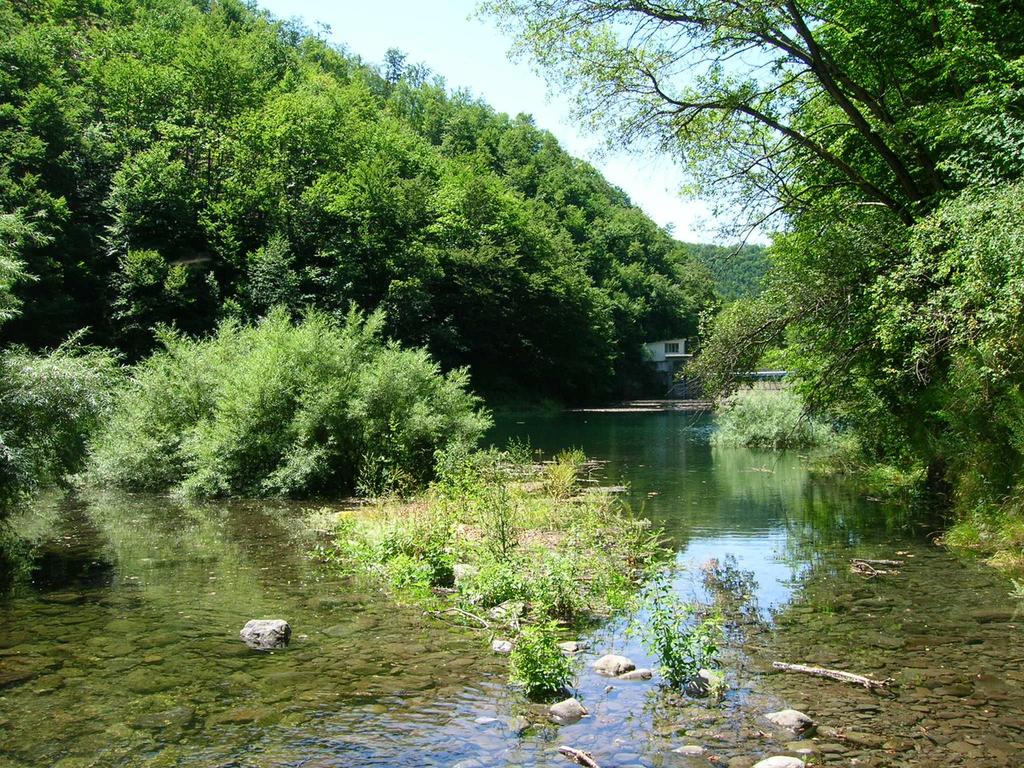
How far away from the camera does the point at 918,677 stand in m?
7.00

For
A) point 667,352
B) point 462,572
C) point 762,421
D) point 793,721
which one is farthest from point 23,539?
point 667,352

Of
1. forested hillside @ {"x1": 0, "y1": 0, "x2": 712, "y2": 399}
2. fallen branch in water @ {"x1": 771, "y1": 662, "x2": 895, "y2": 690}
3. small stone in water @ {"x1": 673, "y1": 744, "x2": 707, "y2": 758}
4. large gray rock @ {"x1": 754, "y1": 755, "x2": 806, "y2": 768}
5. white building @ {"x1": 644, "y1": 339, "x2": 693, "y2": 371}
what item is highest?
forested hillside @ {"x1": 0, "y1": 0, "x2": 712, "y2": 399}

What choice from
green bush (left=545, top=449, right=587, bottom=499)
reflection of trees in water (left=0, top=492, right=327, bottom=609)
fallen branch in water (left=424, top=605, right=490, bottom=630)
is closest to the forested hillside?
reflection of trees in water (left=0, top=492, right=327, bottom=609)

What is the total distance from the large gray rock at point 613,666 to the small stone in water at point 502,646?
3.09ft

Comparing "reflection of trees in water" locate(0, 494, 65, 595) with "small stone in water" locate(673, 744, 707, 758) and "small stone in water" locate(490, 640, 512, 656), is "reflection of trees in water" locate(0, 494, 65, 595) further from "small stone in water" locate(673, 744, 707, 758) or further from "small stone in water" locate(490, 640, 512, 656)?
"small stone in water" locate(673, 744, 707, 758)

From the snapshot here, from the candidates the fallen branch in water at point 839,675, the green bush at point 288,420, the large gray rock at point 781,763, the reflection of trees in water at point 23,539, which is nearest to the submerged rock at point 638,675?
the fallen branch in water at point 839,675

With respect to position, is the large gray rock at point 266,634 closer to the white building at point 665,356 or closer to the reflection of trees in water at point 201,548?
the reflection of trees in water at point 201,548

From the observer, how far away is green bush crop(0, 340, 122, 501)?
11.3 metres

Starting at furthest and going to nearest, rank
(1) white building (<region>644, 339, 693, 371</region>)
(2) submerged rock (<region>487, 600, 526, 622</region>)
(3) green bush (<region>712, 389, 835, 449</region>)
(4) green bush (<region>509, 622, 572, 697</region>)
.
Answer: (1) white building (<region>644, 339, 693, 371</region>) → (3) green bush (<region>712, 389, 835, 449</region>) → (2) submerged rock (<region>487, 600, 526, 622</region>) → (4) green bush (<region>509, 622, 572, 697</region>)

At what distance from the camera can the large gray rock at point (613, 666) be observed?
7.34 meters

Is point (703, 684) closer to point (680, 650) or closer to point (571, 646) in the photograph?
point (680, 650)

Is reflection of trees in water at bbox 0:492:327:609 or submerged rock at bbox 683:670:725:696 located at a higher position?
submerged rock at bbox 683:670:725:696

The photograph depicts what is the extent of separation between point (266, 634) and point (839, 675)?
5781 mm

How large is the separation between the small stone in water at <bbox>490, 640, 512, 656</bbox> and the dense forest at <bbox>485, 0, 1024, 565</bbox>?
24.0 ft
